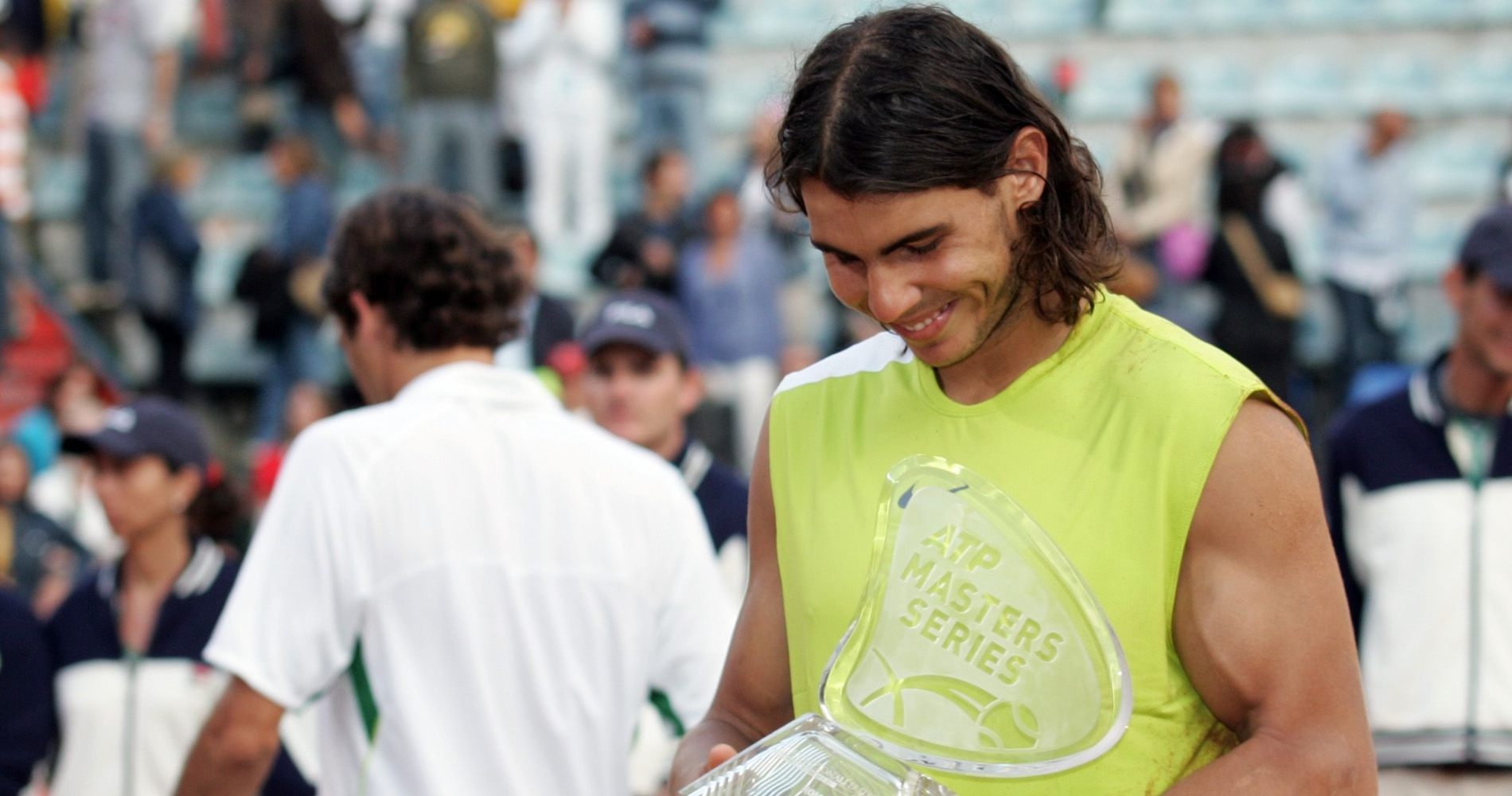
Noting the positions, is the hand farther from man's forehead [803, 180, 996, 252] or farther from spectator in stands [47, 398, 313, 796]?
spectator in stands [47, 398, 313, 796]

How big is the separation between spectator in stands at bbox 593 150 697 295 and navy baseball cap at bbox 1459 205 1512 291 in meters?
6.09

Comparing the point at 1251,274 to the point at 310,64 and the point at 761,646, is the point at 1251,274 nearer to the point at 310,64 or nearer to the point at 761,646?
the point at 310,64

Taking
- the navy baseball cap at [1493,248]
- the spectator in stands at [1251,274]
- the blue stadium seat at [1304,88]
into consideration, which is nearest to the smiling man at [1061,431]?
the navy baseball cap at [1493,248]

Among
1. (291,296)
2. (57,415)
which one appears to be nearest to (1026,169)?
(57,415)

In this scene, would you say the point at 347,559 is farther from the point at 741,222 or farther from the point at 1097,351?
the point at 741,222

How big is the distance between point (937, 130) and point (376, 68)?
1161 centimetres

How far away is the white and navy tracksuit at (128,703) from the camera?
13.0 ft

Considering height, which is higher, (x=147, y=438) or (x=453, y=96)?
(x=147, y=438)

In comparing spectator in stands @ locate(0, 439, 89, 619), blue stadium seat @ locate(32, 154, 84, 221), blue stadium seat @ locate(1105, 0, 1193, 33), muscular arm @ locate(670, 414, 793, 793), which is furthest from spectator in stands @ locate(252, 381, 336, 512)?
blue stadium seat @ locate(1105, 0, 1193, 33)

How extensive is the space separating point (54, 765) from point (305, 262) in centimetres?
669

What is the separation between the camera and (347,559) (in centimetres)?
298

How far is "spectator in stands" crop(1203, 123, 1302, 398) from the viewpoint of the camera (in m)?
9.68

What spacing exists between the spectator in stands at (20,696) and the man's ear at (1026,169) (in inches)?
106

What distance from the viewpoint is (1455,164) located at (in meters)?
13.6
